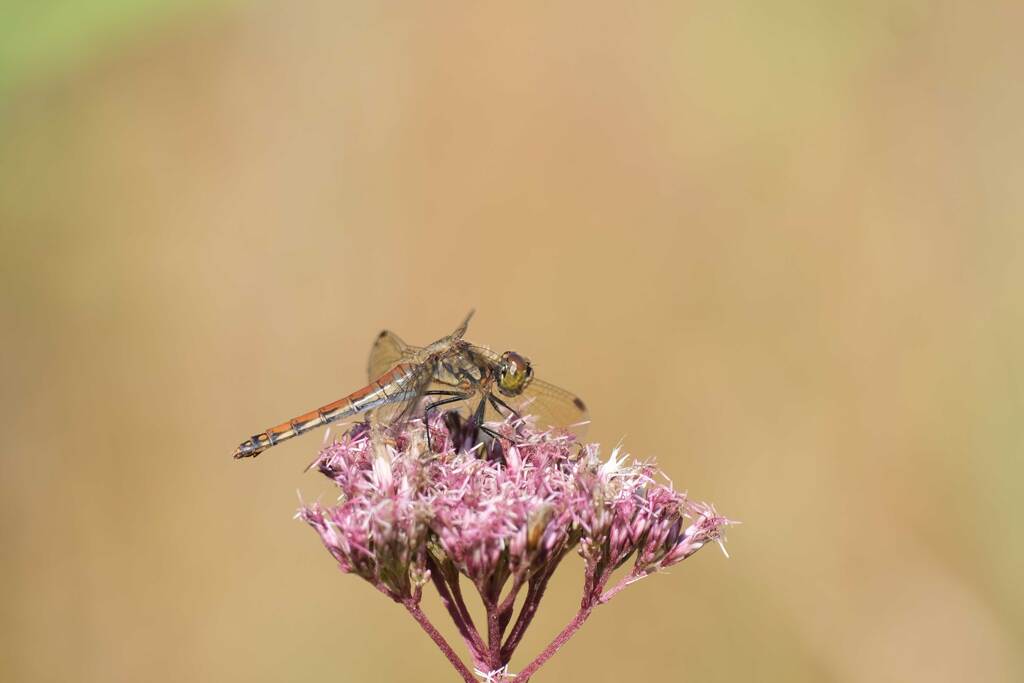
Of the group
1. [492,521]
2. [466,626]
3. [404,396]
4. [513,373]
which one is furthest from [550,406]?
[466,626]

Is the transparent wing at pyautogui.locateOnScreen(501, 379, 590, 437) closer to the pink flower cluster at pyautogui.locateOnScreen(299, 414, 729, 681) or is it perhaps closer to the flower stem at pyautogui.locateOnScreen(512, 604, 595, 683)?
the pink flower cluster at pyautogui.locateOnScreen(299, 414, 729, 681)

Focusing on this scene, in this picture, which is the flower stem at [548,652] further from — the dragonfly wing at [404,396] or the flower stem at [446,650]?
the dragonfly wing at [404,396]

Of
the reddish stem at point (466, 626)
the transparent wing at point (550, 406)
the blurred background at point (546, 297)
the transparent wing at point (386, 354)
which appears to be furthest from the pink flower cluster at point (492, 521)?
the blurred background at point (546, 297)

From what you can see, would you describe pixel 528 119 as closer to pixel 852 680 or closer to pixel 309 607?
pixel 309 607

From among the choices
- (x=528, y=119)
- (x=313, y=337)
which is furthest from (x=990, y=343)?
(x=313, y=337)

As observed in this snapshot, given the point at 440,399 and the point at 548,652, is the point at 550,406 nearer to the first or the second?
the point at 440,399

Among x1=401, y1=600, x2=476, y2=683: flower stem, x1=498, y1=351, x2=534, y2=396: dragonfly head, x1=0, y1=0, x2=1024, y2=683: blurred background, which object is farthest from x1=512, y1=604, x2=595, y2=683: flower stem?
x1=0, y1=0, x2=1024, y2=683: blurred background
